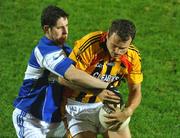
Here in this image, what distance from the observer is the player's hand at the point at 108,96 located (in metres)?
6.40

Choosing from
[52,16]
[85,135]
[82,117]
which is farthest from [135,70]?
[52,16]

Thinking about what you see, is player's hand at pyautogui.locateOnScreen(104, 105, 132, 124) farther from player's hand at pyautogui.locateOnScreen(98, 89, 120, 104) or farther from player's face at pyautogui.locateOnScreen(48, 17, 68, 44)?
player's face at pyautogui.locateOnScreen(48, 17, 68, 44)

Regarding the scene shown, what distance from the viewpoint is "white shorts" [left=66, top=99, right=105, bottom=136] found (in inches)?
277

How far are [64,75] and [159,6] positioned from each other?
7.74m

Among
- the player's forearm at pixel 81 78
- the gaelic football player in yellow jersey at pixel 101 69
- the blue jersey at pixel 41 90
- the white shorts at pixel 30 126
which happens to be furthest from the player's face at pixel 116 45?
the white shorts at pixel 30 126

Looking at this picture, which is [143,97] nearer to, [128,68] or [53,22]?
[128,68]

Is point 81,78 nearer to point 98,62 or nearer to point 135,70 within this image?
point 98,62

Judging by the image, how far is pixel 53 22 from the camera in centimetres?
666

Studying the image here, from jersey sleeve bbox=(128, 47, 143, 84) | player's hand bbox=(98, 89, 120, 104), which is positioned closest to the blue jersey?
player's hand bbox=(98, 89, 120, 104)

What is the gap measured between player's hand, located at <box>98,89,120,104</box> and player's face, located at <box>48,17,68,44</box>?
2.49 feet

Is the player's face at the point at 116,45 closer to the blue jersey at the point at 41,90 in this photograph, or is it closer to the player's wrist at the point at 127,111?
the blue jersey at the point at 41,90

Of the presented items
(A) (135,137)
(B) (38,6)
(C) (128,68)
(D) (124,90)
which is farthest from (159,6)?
(C) (128,68)

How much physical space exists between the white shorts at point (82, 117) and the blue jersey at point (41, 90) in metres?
0.14

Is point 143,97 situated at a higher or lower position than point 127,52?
lower
